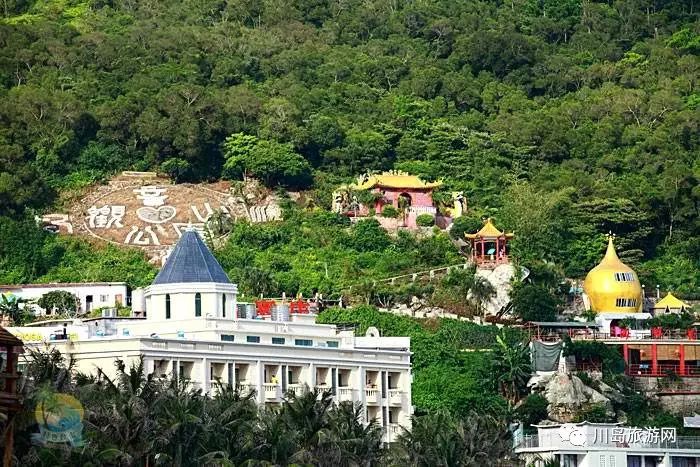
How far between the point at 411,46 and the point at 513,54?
7.79 metres

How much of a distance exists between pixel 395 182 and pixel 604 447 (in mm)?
40835

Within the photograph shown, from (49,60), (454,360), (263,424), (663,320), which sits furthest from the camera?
(49,60)

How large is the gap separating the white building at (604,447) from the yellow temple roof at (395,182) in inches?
1500

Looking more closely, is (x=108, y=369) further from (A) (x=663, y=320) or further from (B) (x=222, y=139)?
(B) (x=222, y=139)

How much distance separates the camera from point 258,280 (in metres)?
106

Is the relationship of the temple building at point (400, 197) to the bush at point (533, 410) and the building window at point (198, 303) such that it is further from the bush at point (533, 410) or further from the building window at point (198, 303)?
the building window at point (198, 303)

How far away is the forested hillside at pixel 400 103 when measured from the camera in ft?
403

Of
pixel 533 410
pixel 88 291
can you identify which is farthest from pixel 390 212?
pixel 533 410

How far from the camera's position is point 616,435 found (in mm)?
83625

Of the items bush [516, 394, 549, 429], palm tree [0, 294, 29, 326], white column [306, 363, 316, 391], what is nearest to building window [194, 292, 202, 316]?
white column [306, 363, 316, 391]

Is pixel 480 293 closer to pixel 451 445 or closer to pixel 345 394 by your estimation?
pixel 345 394

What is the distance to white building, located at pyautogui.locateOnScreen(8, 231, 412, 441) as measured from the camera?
80.6 metres

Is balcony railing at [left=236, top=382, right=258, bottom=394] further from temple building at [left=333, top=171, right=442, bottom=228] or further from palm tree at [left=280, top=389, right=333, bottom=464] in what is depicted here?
temple building at [left=333, top=171, right=442, bottom=228]

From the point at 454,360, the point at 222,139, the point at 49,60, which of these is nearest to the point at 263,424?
the point at 454,360
